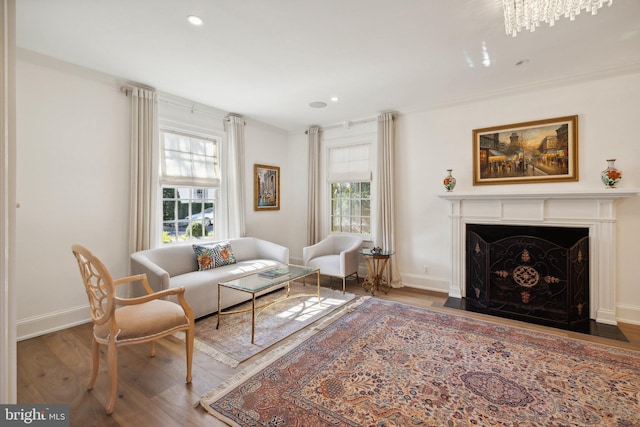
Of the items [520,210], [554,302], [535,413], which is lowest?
[535,413]

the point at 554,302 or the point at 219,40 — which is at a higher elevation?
the point at 219,40

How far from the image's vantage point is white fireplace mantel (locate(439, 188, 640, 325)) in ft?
10.3

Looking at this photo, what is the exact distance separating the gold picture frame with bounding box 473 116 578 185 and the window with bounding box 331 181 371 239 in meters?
1.76

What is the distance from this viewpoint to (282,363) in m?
2.36

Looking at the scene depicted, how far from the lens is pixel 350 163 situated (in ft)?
17.1

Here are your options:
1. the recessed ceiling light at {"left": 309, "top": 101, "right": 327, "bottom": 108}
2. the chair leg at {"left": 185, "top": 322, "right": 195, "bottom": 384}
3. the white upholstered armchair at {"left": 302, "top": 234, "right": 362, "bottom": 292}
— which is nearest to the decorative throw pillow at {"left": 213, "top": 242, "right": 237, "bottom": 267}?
the white upholstered armchair at {"left": 302, "top": 234, "right": 362, "bottom": 292}

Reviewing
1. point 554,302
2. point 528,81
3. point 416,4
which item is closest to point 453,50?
point 416,4

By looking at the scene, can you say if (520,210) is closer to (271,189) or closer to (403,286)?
(403,286)

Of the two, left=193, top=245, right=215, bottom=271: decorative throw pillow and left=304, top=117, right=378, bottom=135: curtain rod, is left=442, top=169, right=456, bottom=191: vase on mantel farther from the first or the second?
left=193, top=245, right=215, bottom=271: decorative throw pillow

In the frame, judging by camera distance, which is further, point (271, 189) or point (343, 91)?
point (271, 189)

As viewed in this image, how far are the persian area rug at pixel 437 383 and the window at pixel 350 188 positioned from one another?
2446mm

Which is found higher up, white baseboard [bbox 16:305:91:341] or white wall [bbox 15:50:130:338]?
white wall [bbox 15:50:130:338]

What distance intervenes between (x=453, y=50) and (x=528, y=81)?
145cm

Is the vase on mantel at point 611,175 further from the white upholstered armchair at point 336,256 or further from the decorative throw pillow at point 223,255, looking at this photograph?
the decorative throw pillow at point 223,255
